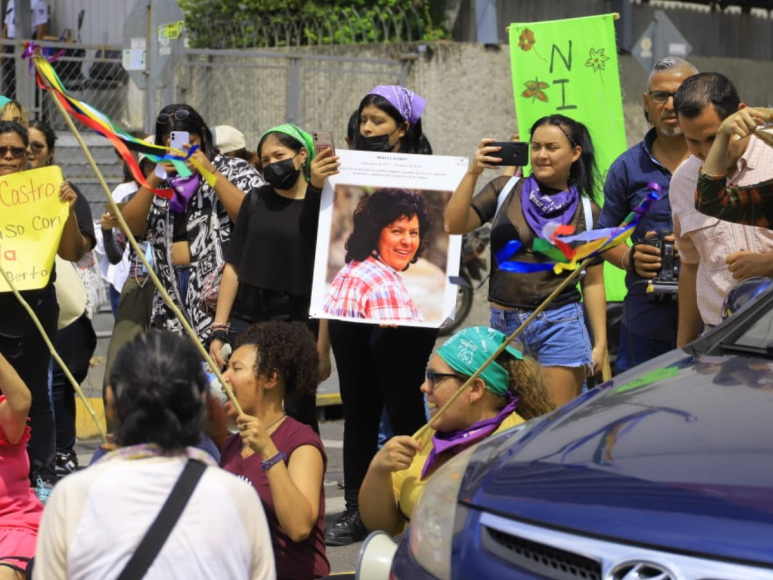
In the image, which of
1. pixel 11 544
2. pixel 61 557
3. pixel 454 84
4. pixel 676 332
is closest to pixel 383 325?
pixel 676 332

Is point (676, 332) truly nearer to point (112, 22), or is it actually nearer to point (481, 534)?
point (481, 534)

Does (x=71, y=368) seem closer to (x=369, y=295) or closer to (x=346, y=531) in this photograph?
(x=346, y=531)

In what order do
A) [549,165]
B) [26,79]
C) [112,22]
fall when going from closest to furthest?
[549,165] → [26,79] → [112,22]

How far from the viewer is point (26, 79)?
40.0 ft

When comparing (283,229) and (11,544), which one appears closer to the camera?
(11,544)

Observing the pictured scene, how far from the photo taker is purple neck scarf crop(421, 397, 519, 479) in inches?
167

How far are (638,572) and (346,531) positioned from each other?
10.6ft

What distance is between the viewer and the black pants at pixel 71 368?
7.19 meters

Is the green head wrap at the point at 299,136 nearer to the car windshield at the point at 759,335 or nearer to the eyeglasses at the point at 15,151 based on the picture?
the eyeglasses at the point at 15,151

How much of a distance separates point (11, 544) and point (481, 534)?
76.9 inches

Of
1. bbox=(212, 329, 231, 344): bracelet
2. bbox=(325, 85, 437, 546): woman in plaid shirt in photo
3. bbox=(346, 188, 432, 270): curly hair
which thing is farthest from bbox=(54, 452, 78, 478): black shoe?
bbox=(346, 188, 432, 270): curly hair

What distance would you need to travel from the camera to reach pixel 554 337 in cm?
564

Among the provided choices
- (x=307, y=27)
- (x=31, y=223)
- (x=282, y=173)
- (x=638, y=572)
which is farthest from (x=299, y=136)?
(x=307, y=27)

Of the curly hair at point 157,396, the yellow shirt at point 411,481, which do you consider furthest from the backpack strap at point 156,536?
the yellow shirt at point 411,481
